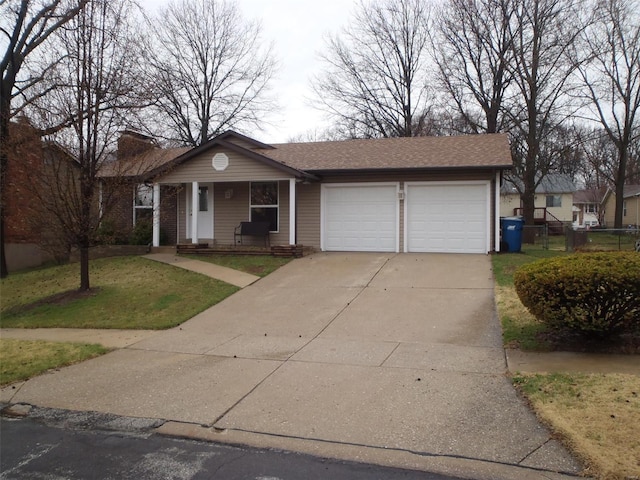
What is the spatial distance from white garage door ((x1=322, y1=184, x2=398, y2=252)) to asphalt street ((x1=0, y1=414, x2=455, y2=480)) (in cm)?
1258

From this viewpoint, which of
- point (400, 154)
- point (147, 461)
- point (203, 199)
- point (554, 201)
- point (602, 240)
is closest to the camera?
point (147, 461)

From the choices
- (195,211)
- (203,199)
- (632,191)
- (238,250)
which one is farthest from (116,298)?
(632,191)

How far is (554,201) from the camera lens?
45.6m

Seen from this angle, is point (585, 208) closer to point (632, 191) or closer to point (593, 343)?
point (632, 191)

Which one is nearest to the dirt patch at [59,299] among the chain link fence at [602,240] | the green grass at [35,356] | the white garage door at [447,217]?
the green grass at [35,356]

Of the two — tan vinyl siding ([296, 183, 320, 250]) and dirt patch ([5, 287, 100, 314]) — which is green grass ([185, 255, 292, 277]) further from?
dirt patch ([5, 287, 100, 314])

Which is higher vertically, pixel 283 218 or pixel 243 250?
pixel 283 218

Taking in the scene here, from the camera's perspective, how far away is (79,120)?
35.9ft

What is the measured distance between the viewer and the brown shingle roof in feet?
52.5

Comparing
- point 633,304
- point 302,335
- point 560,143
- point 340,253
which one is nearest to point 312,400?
point 302,335

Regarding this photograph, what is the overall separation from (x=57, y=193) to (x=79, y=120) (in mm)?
1727

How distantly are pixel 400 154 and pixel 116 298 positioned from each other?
10470 mm

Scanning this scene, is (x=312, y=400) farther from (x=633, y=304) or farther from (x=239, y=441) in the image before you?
(x=633, y=304)

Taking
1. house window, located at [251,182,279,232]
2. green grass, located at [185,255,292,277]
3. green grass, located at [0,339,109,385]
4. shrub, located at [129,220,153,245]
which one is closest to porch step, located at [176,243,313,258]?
green grass, located at [185,255,292,277]
